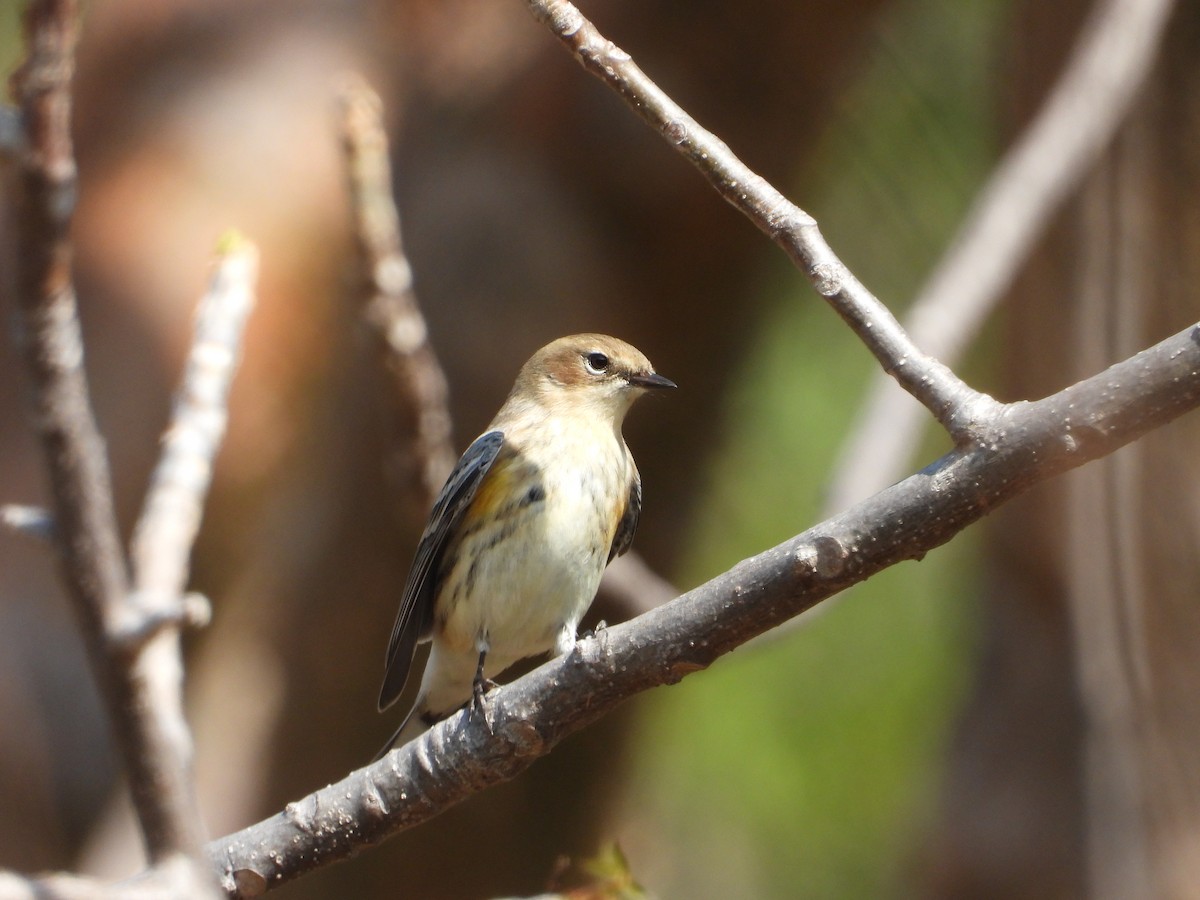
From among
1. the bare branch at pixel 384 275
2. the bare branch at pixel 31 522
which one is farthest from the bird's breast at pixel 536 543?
the bare branch at pixel 31 522

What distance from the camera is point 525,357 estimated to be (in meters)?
4.20

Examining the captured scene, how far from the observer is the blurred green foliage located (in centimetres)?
553

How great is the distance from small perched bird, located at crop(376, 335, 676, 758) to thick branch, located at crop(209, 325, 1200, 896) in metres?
1.05

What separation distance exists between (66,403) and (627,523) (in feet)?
8.02

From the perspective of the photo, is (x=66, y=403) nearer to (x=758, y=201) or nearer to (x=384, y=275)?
(x=758, y=201)

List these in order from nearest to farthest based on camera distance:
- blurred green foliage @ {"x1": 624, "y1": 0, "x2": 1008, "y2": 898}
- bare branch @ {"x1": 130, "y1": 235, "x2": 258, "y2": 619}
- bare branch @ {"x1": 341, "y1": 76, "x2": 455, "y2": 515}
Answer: bare branch @ {"x1": 130, "y1": 235, "x2": 258, "y2": 619} < bare branch @ {"x1": 341, "y1": 76, "x2": 455, "y2": 515} < blurred green foliage @ {"x1": 624, "y1": 0, "x2": 1008, "y2": 898}

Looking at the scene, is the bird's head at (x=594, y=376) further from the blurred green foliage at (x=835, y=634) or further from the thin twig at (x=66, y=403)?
the thin twig at (x=66, y=403)

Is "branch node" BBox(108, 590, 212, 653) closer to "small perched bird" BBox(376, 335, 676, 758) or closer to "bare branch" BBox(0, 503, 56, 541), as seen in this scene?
"bare branch" BBox(0, 503, 56, 541)

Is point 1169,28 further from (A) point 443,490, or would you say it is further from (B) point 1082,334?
(A) point 443,490

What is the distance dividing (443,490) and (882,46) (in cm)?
290

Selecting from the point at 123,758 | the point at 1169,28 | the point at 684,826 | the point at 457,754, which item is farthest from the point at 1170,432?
the point at 684,826

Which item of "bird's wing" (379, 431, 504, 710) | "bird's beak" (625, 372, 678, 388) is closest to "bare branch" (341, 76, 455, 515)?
"bird's wing" (379, 431, 504, 710)

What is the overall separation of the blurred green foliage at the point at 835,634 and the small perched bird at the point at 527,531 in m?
2.06

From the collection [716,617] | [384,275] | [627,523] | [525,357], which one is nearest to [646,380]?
[627,523]
